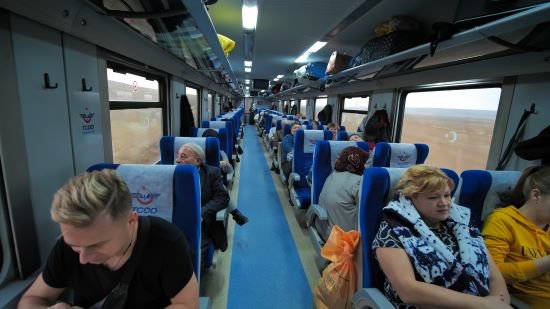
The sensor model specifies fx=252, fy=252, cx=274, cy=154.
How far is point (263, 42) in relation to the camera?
4609 millimetres

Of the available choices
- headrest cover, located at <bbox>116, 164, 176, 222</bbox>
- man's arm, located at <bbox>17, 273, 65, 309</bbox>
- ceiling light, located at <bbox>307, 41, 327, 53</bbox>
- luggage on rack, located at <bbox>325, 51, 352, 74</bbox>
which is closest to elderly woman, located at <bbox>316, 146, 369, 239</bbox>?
headrest cover, located at <bbox>116, 164, 176, 222</bbox>

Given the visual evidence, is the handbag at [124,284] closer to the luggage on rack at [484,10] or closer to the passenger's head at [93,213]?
the passenger's head at [93,213]

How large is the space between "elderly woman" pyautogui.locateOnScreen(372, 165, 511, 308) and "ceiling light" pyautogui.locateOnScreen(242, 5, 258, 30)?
2.63 meters

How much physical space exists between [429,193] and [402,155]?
1724 millimetres

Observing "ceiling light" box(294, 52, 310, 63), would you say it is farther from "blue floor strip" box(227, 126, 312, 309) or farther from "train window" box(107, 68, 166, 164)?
"blue floor strip" box(227, 126, 312, 309)

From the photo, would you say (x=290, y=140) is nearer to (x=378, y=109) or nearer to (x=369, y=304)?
(x=378, y=109)

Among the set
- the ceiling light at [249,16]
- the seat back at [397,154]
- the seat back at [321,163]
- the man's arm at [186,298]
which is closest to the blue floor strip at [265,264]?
the seat back at [321,163]

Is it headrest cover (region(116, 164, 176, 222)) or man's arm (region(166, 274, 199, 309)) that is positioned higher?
headrest cover (region(116, 164, 176, 222))

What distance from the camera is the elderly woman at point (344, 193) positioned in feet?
7.14

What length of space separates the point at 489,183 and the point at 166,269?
6.80 ft

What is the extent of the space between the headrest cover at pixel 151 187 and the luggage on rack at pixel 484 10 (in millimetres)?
2247

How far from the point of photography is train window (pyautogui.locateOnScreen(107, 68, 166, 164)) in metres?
2.62

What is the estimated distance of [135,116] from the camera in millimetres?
3211

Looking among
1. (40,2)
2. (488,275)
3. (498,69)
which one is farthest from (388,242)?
(498,69)
